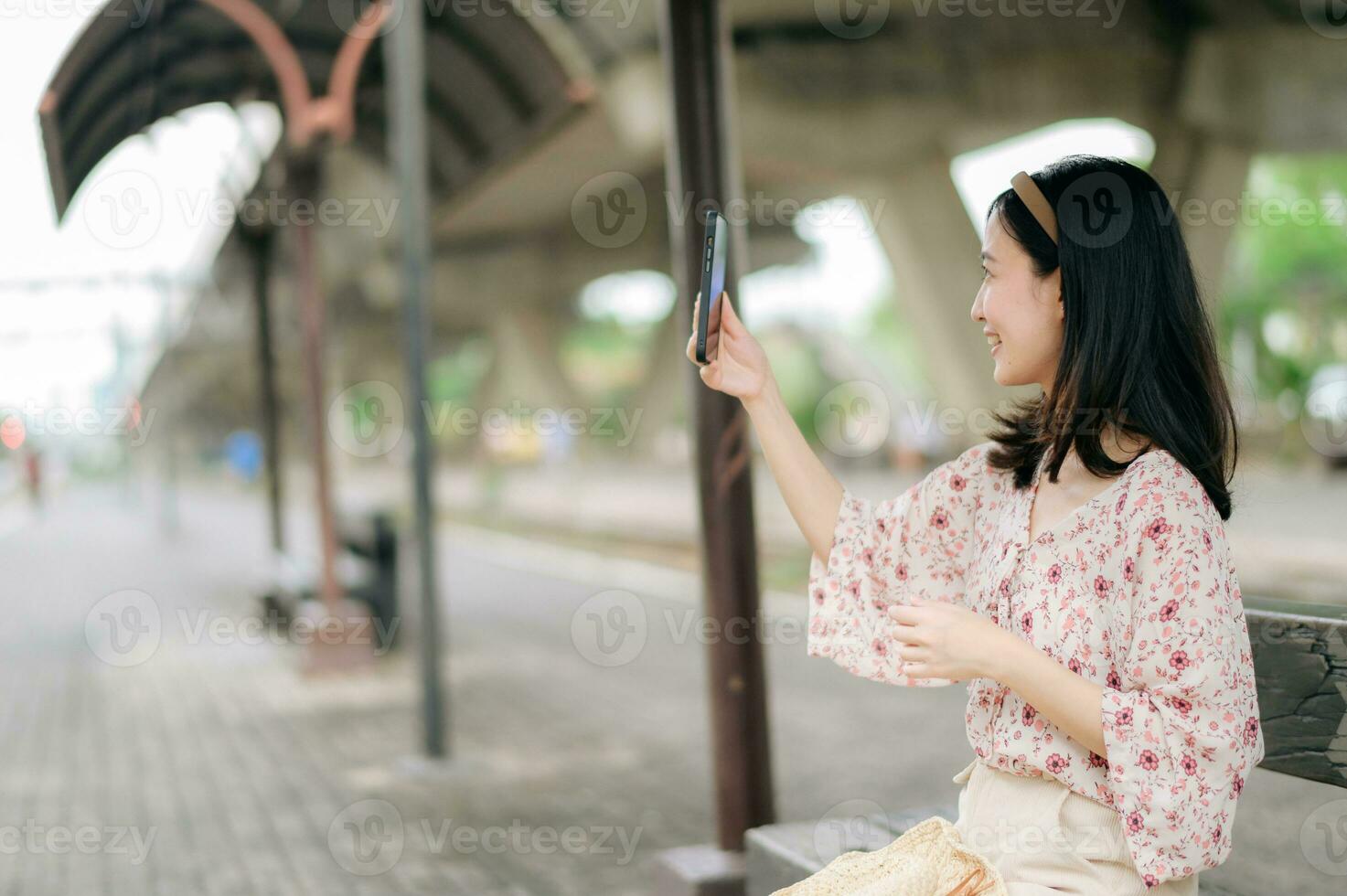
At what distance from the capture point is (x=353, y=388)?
51031mm

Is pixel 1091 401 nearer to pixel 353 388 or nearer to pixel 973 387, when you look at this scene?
pixel 973 387

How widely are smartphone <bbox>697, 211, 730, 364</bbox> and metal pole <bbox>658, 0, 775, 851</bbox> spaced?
4.63ft

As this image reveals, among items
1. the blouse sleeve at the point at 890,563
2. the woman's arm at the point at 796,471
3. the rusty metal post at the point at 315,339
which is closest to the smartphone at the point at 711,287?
the woman's arm at the point at 796,471

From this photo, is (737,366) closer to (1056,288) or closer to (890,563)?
(890,563)

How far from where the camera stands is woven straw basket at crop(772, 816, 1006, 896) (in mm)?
2150

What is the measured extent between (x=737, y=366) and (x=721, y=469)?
145cm

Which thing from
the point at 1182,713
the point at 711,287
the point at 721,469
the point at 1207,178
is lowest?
the point at 1182,713

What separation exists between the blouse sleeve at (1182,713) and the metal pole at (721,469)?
6.84 feet

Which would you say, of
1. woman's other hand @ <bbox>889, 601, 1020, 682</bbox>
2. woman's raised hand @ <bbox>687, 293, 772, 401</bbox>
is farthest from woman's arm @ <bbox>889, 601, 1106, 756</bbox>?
woman's raised hand @ <bbox>687, 293, 772, 401</bbox>

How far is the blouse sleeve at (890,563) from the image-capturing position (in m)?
2.59

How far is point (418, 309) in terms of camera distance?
22.5ft

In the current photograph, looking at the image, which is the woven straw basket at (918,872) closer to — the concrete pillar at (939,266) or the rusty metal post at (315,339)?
the rusty metal post at (315,339)

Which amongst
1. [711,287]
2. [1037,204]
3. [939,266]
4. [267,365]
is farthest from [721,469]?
[939,266]

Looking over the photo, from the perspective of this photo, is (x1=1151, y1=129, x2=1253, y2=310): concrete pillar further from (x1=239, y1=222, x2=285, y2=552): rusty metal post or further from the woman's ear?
the woman's ear
